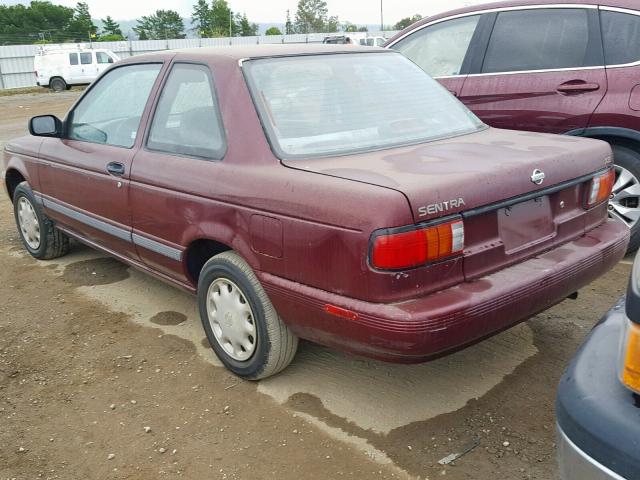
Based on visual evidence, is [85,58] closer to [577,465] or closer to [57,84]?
[57,84]

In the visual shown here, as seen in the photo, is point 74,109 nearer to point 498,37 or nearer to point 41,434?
point 41,434

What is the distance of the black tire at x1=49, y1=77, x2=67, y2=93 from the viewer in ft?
88.7

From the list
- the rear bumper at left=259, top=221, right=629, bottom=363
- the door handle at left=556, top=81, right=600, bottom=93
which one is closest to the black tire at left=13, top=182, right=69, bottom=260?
the rear bumper at left=259, top=221, right=629, bottom=363

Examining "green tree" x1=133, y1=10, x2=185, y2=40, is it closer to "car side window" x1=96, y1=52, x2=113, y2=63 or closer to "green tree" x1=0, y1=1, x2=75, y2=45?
"green tree" x1=0, y1=1, x2=75, y2=45

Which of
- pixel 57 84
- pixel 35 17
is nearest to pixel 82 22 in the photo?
pixel 35 17

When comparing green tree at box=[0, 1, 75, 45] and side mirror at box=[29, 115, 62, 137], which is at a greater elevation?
green tree at box=[0, 1, 75, 45]

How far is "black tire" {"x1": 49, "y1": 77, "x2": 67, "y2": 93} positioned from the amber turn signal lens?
29.0m

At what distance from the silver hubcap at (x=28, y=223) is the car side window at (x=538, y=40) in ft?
12.4

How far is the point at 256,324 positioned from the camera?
2973 mm

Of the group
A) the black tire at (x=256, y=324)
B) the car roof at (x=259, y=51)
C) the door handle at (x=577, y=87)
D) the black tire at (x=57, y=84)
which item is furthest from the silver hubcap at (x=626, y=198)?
the black tire at (x=57, y=84)

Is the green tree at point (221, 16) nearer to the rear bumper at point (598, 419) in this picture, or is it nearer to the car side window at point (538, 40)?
the car side window at point (538, 40)

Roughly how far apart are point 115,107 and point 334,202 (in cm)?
223

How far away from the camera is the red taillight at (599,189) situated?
3.05 m

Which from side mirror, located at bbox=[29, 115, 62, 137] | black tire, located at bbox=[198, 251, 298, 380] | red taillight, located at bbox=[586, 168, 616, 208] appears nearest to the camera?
black tire, located at bbox=[198, 251, 298, 380]
